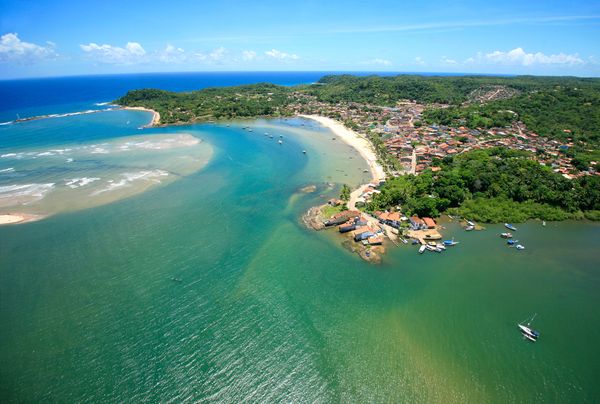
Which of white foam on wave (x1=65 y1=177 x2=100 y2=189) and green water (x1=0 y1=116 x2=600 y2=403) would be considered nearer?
green water (x1=0 y1=116 x2=600 y2=403)

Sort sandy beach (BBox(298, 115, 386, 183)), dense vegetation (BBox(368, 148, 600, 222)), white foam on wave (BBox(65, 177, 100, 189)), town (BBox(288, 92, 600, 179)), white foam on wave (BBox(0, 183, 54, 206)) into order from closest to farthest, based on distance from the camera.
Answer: dense vegetation (BBox(368, 148, 600, 222)), white foam on wave (BBox(0, 183, 54, 206)), white foam on wave (BBox(65, 177, 100, 189)), town (BBox(288, 92, 600, 179)), sandy beach (BBox(298, 115, 386, 183))

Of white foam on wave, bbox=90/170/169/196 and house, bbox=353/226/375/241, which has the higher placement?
white foam on wave, bbox=90/170/169/196

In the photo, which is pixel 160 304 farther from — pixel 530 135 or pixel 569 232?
pixel 530 135

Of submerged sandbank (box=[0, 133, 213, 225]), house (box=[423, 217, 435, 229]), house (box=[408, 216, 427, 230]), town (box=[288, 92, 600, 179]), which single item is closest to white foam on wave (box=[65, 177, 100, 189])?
submerged sandbank (box=[0, 133, 213, 225])

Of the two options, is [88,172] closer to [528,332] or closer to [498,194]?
[528,332]

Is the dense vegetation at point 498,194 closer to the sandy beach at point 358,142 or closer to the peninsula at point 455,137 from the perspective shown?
the peninsula at point 455,137

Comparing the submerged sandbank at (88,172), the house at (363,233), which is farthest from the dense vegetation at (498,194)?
the submerged sandbank at (88,172)

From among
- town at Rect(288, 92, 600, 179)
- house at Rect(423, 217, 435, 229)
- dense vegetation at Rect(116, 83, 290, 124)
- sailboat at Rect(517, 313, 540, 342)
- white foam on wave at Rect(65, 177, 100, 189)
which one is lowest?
sailboat at Rect(517, 313, 540, 342)

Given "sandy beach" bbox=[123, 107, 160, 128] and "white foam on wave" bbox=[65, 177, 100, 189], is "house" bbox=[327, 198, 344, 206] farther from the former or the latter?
"sandy beach" bbox=[123, 107, 160, 128]
